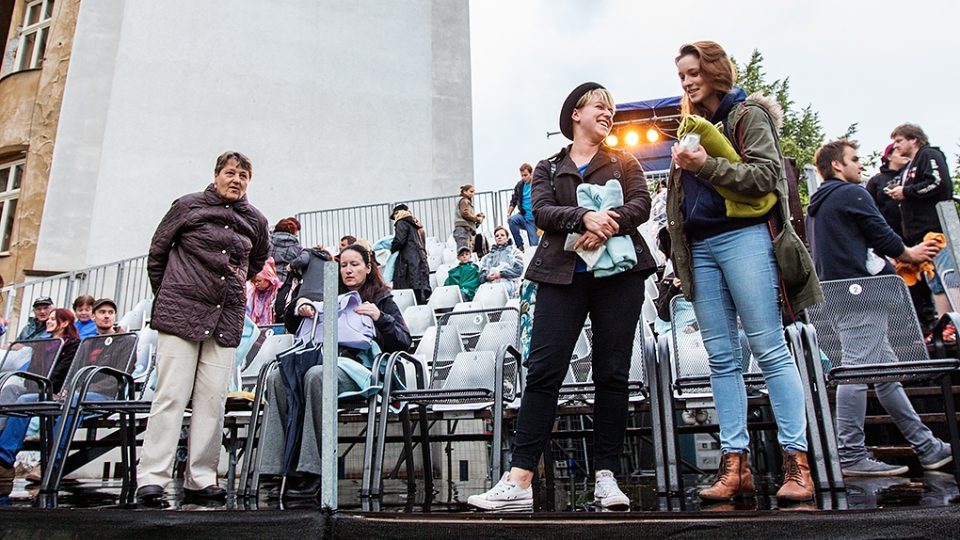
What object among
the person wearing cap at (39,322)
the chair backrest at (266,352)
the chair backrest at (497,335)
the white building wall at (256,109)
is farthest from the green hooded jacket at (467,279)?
the white building wall at (256,109)

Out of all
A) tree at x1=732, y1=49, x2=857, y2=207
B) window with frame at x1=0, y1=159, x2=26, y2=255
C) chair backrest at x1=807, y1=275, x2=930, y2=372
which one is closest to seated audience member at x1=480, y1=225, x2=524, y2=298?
chair backrest at x1=807, y1=275, x2=930, y2=372

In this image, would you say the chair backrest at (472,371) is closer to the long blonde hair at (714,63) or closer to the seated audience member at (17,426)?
the long blonde hair at (714,63)

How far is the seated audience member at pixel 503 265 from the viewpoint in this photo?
377 inches

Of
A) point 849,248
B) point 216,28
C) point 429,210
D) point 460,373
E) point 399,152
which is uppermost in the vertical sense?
point 216,28

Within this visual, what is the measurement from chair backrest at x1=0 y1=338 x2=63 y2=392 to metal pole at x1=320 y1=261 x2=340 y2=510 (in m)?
3.73

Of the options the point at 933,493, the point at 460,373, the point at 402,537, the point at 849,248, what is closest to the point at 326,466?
the point at 402,537

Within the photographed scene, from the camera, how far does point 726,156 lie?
3.27 m

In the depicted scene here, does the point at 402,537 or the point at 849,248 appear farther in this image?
the point at 849,248

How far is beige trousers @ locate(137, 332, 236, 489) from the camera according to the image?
413 centimetres

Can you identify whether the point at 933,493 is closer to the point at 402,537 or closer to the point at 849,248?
the point at 849,248

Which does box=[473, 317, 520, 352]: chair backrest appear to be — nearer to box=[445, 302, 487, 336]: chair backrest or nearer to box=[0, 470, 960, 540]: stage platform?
box=[445, 302, 487, 336]: chair backrest

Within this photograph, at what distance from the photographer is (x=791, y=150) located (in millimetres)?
26469

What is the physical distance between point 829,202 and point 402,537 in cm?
307

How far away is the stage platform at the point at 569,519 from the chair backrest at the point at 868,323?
0.60m
